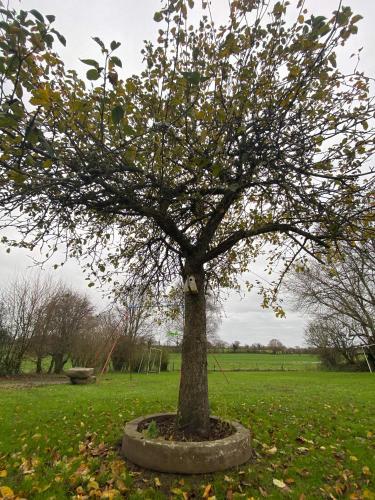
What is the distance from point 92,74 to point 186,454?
396 cm

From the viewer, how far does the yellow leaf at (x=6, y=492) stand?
3.59m

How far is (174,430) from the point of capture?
15.9 ft

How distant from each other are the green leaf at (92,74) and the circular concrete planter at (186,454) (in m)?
3.88

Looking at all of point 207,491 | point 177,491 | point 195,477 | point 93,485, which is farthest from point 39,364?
point 207,491

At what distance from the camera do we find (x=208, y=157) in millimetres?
4152

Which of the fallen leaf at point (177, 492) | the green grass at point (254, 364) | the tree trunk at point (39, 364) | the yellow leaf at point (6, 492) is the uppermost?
the green grass at point (254, 364)

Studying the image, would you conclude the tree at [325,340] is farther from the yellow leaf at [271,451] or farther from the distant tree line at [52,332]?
the yellow leaf at [271,451]

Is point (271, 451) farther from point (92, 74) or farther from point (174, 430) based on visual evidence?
point (92, 74)

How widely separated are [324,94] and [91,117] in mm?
3249

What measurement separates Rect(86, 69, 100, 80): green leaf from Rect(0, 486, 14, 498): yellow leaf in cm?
408

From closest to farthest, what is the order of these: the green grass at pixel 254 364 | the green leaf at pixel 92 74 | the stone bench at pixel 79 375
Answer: the green leaf at pixel 92 74, the stone bench at pixel 79 375, the green grass at pixel 254 364

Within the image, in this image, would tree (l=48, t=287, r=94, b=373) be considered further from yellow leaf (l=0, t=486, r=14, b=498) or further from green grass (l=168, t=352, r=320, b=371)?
yellow leaf (l=0, t=486, r=14, b=498)

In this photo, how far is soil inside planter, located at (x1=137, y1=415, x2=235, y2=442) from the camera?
4.53 m

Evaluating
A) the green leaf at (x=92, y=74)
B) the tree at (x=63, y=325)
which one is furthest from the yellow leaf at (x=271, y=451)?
the tree at (x=63, y=325)
